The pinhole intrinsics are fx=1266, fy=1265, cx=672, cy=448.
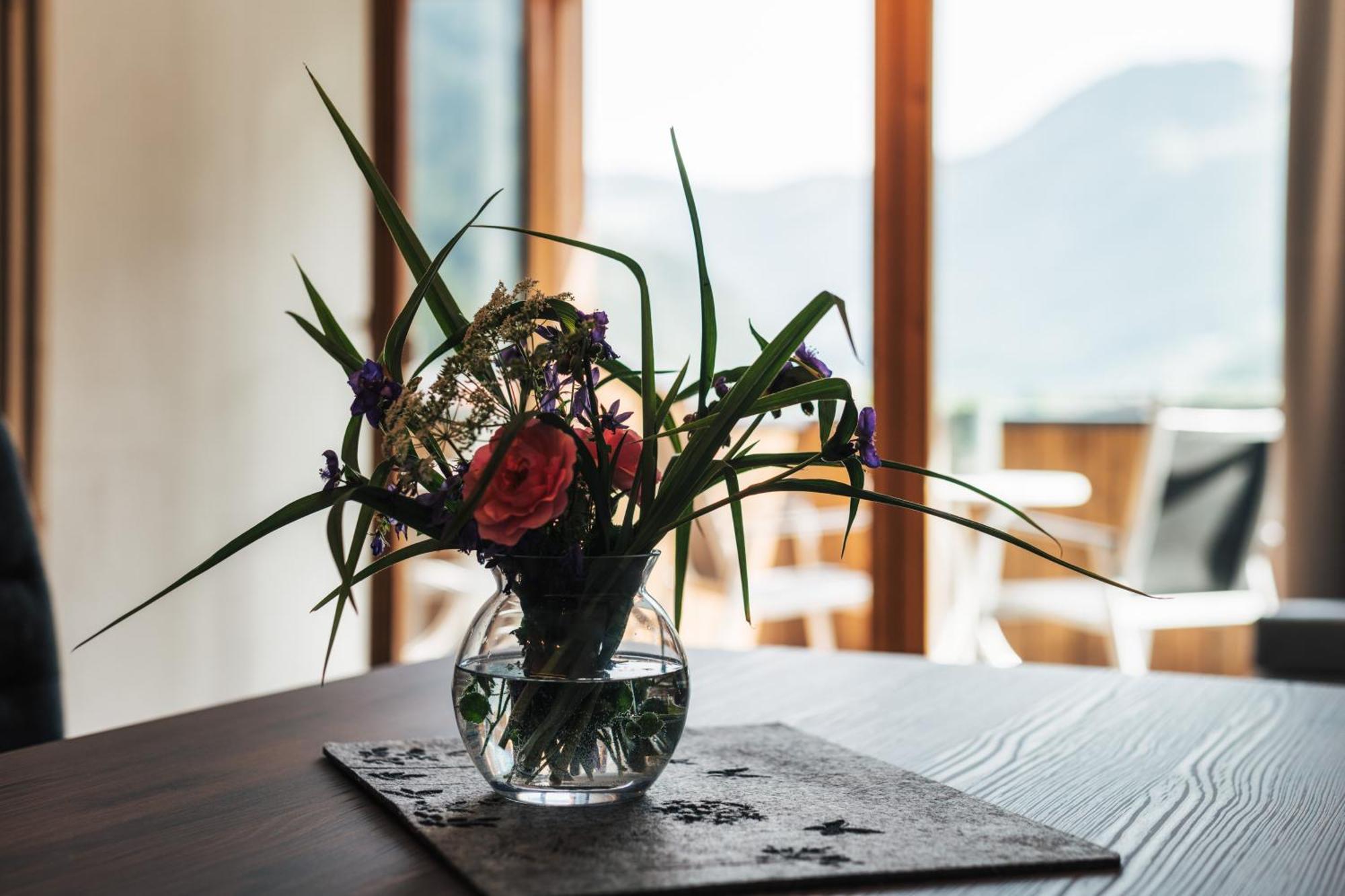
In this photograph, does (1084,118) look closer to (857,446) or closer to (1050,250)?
(1050,250)

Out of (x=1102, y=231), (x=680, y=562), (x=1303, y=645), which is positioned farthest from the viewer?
(x=1102, y=231)

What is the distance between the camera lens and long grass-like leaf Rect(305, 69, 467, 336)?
0.82 meters

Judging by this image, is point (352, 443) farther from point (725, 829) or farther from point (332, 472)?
point (725, 829)

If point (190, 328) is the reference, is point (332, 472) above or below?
below

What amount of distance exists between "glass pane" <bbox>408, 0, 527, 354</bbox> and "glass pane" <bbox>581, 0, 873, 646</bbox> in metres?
0.23

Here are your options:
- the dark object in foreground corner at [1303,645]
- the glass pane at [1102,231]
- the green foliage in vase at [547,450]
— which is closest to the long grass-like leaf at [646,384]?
the green foliage in vase at [547,450]

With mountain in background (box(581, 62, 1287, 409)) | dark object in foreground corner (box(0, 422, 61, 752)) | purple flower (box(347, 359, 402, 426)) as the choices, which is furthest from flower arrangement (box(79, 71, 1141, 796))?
mountain in background (box(581, 62, 1287, 409))

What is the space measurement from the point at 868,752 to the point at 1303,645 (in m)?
1.41

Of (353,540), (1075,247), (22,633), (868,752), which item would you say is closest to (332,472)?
(353,540)

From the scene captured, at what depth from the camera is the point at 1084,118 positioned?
443 cm

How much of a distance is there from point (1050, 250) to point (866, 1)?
1.93m

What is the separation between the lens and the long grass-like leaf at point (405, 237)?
32.3 inches

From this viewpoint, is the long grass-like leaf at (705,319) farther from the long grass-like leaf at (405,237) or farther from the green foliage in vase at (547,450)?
the long grass-like leaf at (405,237)

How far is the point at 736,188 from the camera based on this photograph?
4.25 meters
